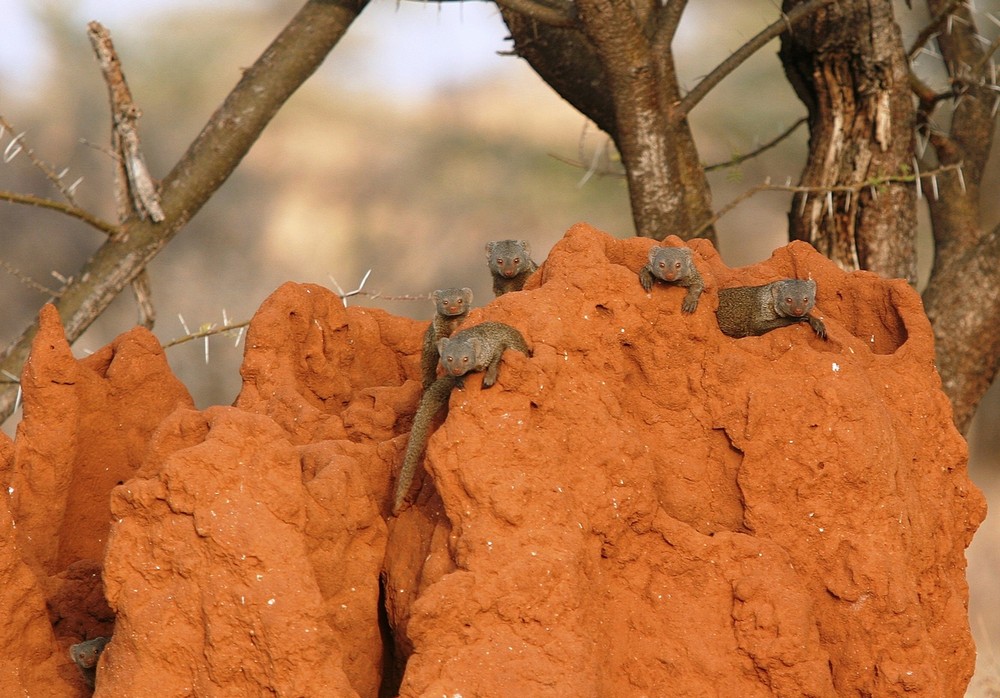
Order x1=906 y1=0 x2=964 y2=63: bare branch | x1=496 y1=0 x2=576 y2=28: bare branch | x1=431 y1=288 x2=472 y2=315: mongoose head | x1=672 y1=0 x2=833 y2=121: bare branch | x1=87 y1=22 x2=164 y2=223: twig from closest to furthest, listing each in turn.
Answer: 1. x1=431 y1=288 x2=472 y2=315: mongoose head
2. x1=496 y1=0 x2=576 y2=28: bare branch
3. x1=672 y1=0 x2=833 y2=121: bare branch
4. x1=87 y1=22 x2=164 y2=223: twig
5. x1=906 y1=0 x2=964 y2=63: bare branch

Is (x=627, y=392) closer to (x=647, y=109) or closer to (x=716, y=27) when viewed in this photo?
(x=647, y=109)

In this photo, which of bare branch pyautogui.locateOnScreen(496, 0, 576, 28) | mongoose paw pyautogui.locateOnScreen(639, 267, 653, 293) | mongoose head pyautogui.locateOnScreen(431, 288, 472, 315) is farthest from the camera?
bare branch pyautogui.locateOnScreen(496, 0, 576, 28)

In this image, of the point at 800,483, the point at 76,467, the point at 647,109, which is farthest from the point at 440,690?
the point at 647,109

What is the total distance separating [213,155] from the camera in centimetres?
806

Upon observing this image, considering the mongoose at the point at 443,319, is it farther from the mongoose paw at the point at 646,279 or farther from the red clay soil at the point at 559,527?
the mongoose paw at the point at 646,279

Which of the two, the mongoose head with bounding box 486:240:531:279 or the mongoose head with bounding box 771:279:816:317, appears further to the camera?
the mongoose head with bounding box 486:240:531:279

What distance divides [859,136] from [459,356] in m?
5.22

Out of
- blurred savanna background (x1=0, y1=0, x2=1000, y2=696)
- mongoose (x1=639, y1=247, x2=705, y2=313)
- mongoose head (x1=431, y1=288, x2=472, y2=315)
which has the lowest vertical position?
blurred savanna background (x1=0, y1=0, x2=1000, y2=696)

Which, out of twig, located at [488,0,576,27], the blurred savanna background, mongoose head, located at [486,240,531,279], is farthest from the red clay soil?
the blurred savanna background

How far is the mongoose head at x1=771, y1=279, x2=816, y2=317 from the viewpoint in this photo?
4660 mm

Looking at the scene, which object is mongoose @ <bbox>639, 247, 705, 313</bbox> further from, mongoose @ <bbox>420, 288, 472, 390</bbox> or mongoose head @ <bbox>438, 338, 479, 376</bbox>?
mongoose @ <bbox>420, 288, 472, 390</bbox>

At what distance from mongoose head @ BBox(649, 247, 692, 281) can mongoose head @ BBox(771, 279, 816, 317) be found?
0.53 meters

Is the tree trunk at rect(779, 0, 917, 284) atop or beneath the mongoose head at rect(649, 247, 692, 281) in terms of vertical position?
beneath

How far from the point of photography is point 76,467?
17.2 ft
